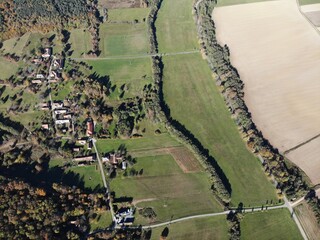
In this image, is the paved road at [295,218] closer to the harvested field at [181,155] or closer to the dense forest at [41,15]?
the harvested field at [181,155]

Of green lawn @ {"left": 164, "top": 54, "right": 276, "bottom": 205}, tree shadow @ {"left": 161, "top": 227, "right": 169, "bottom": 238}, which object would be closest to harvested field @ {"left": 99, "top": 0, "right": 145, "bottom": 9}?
green lawn @ {"left": 164, "top": 54, "right": 276, "bottom": 205}

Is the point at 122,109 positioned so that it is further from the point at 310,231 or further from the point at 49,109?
the point at 310,231

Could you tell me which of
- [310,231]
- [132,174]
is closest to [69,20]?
[132,174]

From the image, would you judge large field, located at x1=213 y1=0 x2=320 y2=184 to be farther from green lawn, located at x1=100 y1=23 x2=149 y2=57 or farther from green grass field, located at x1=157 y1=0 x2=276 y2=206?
green lawn, located at x1=100 y1=23 x2=149 y2=57

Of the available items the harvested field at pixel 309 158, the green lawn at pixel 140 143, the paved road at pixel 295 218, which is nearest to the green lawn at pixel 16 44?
the green lawn at pixel 140 143

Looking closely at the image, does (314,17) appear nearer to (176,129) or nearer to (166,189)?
(176,129)
